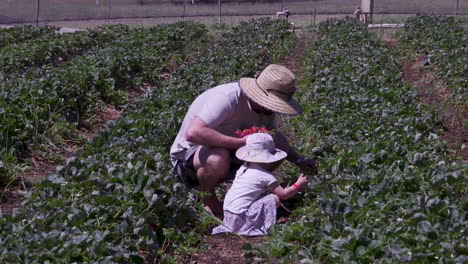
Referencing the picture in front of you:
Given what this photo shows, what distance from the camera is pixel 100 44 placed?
15266mm

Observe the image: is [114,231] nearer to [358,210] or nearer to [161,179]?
[161,179]

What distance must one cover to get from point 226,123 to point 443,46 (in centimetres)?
717

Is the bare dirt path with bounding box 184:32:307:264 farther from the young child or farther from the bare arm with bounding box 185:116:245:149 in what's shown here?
the bare arm with bounding box 185:116:245:149

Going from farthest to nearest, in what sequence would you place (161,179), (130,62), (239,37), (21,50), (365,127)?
(239,37), (21,50), (130,62), (365,127), (161,179)

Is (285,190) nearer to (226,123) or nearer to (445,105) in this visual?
(226,123)

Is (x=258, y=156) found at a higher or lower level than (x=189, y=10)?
lower

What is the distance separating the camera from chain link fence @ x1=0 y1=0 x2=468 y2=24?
29234mm

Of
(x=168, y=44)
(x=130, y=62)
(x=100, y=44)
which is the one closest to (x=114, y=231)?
(x=130, y=62)

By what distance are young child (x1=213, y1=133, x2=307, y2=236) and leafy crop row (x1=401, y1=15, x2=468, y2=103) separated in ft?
13.7

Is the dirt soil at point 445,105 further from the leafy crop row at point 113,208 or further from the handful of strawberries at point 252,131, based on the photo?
the leafy crop row at point 113,208

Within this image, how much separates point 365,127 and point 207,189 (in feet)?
4.93

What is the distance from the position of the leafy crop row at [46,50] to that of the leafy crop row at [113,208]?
165 inches

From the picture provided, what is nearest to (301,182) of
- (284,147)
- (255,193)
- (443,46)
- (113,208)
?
(255,193)

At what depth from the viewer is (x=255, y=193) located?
4891 mm
